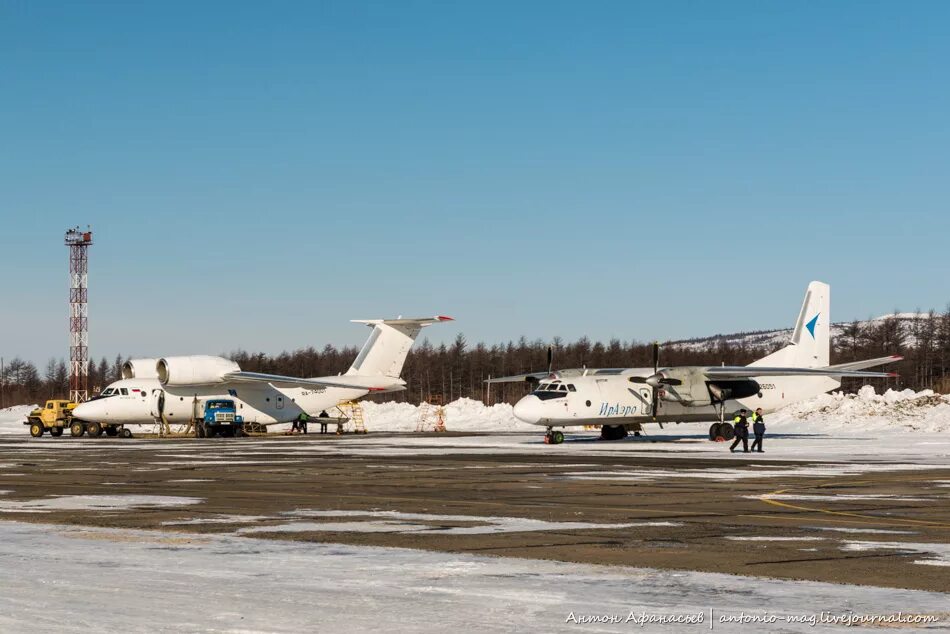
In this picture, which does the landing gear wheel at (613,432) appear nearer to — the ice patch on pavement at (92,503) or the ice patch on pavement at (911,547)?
the ice patch on pavement at (92,503)

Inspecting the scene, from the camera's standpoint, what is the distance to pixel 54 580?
1080cm

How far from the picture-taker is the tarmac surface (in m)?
12.8

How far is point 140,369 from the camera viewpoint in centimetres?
6197

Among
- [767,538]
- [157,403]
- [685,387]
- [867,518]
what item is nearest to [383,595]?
[767,538]

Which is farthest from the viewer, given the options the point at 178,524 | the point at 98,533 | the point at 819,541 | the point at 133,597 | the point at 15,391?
the point at 15,391

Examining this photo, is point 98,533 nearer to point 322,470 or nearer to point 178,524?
point 178,524

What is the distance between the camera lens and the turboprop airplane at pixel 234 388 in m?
59.2

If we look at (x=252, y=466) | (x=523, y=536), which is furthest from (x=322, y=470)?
(x=523, y=536)

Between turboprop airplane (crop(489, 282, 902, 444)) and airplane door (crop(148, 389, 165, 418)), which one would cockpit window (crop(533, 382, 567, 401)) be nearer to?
turboprop airplane (crop(489, 282, 902, 444))

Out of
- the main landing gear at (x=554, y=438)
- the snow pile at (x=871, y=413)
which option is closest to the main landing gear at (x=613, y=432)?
the main landing gear at (x=554, y=438)

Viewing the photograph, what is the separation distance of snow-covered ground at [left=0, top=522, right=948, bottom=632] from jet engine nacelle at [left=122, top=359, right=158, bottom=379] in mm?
50631

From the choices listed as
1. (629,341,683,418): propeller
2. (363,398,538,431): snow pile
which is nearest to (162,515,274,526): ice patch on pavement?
(629,341,683,418): propeller

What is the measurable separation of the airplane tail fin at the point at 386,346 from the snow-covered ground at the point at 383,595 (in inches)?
2041

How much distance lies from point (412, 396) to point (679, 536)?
138 metres
